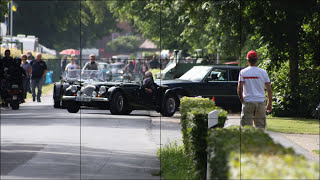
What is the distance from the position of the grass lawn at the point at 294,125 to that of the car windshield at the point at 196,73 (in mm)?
3590

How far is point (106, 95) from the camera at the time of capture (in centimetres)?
1280

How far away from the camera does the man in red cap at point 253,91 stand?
30.7 feet

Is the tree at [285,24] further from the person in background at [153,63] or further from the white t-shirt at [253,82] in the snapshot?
the person in background at [153,63]

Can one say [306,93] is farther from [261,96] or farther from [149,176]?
[149,176]

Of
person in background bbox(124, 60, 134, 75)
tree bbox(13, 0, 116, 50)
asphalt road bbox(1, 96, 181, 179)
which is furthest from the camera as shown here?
person in background bbox(124, 60, 134, 75)

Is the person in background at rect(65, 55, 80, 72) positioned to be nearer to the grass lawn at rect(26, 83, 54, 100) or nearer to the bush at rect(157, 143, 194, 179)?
the grass lawn at rect(26, 83, 54, 100)

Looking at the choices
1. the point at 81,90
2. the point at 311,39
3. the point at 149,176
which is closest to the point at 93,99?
the point at 81,90

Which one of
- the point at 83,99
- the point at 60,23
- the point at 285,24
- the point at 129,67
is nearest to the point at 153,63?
the point at 129,67

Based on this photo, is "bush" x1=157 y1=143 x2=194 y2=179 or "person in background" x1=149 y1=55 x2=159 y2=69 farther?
"person in background" x1=149 y1=55 x2=159 y2=69

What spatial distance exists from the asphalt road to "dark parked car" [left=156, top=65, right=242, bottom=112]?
6045 mm

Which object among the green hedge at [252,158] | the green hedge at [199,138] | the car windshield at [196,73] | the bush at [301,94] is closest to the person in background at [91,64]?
the green hedge at [199,138]

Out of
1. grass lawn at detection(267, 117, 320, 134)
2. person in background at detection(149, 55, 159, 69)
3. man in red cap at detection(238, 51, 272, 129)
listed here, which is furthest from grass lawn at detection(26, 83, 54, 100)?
grass lawn at detection(267, 117, 320, 134)

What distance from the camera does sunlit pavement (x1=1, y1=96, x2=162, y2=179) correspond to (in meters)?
9.73

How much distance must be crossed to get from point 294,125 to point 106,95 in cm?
492
